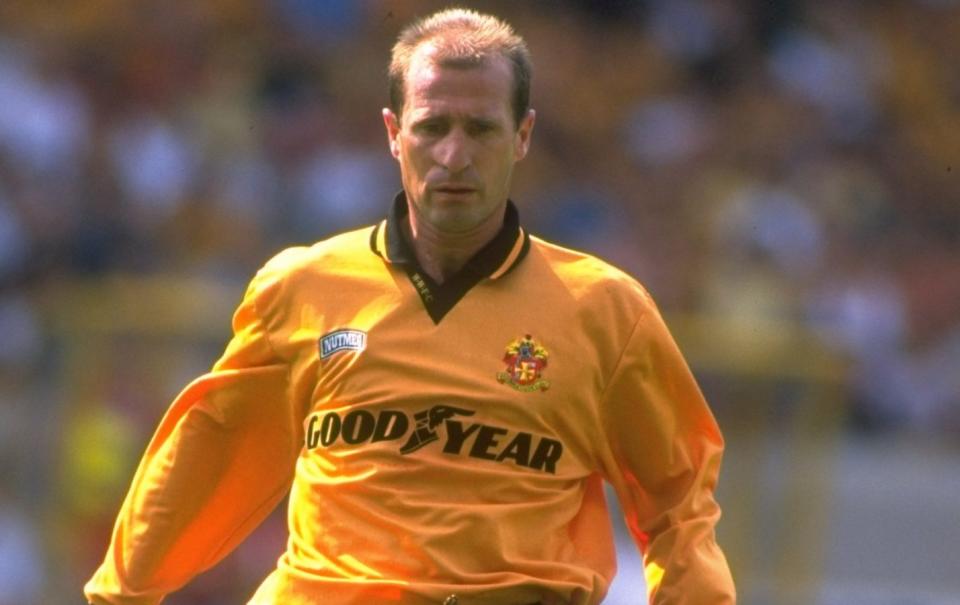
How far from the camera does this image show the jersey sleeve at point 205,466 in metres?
4.93

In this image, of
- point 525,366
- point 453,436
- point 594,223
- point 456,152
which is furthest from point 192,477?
point 594,223

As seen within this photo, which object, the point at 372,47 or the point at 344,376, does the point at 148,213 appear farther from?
the point at 344,376

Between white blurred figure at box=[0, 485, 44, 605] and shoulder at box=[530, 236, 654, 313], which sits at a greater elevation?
shoulder at box=[530, 236, 654, 313]

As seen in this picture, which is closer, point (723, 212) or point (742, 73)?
point (723, 212)

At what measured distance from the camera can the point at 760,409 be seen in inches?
517

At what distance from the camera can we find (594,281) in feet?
15.8

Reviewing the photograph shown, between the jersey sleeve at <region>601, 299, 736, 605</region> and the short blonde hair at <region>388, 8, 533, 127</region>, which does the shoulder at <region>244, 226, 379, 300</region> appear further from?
the jersey sleeve at <region>601, 299, 736, 605</region>

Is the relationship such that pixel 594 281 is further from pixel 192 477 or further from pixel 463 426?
pixel 192 477

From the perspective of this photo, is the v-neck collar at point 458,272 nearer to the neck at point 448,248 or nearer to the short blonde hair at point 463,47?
the neck at point 448,248

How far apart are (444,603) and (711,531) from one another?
0.60m

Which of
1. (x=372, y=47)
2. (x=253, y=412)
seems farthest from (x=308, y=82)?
(x=253, y=412)

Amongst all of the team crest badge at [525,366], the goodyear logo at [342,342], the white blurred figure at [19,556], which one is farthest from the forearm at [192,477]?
the white blurred figure at [19,556]

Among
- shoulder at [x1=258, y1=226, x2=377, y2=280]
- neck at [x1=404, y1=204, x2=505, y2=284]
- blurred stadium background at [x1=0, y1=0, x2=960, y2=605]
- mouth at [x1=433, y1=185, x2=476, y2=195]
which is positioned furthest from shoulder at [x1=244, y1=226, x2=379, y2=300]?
blurred stadium background at [x1=0, y1=0, x2=960, y2=605]

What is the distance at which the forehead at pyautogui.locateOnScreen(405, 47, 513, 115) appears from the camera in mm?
4691
